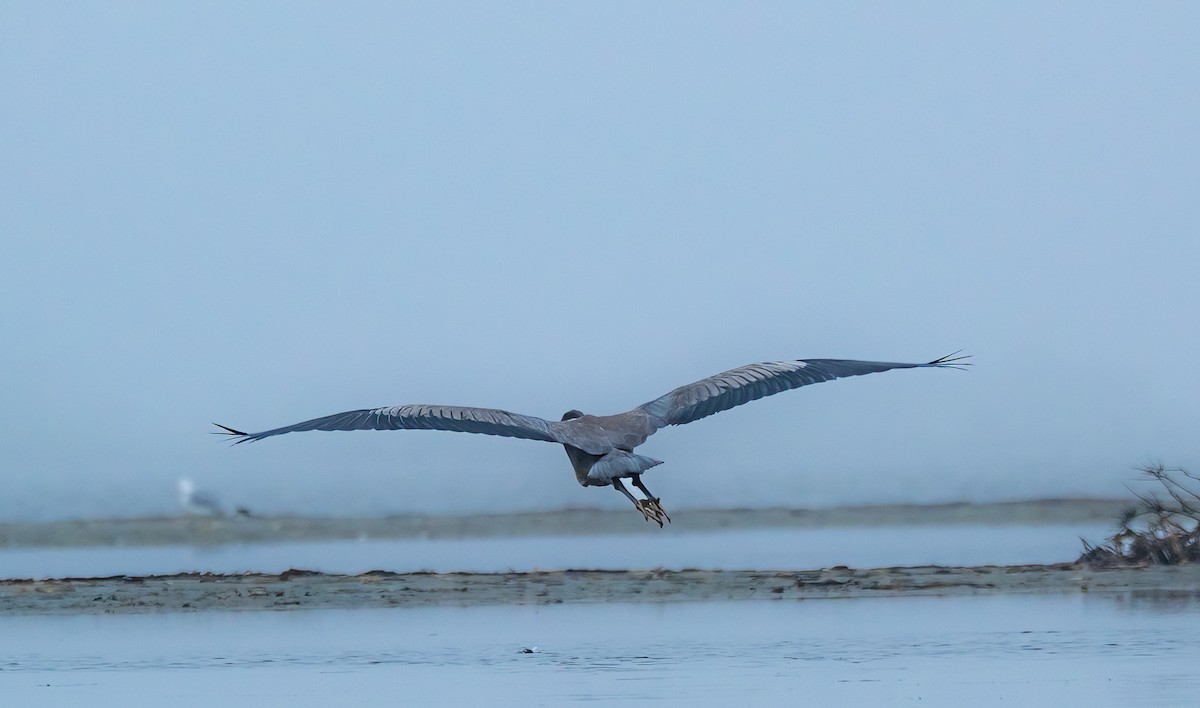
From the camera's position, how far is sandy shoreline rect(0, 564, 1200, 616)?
23.0 meters

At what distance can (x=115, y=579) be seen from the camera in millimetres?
25297

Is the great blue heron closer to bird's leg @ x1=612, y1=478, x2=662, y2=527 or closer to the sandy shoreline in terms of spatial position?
bird's leg @ x1=612, y1=478, x2=662, y2=527

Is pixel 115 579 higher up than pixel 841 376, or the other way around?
pixel 841 376

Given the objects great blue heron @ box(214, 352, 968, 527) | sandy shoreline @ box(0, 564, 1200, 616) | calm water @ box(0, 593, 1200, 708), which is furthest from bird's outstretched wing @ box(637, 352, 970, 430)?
sandy shoreline @ box(0, 564, 1200, 616)

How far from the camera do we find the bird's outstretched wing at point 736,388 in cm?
1839

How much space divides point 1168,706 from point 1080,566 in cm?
979

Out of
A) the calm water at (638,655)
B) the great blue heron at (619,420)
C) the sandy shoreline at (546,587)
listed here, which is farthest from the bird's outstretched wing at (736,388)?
the sandy shoreline at (546,587)

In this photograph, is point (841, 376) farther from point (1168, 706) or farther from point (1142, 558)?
point (1142, 558)

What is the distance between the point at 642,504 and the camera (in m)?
17.7

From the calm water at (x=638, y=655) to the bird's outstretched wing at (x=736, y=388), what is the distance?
7.97 feet

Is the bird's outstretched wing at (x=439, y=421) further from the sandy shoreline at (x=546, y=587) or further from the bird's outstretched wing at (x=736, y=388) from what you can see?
the sandy shoreline at (x=546, y=587)

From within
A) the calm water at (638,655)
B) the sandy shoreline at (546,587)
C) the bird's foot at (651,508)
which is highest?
the bird's foot at (651,508)

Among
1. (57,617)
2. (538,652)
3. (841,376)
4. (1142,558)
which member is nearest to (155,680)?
(538,652)

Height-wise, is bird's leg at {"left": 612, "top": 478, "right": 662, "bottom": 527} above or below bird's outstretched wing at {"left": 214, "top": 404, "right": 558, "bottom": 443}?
below
